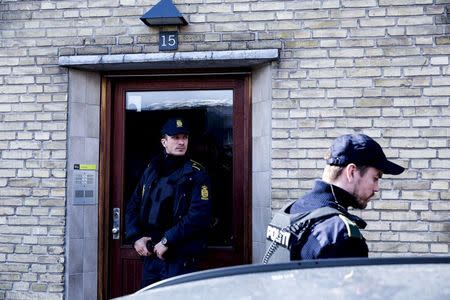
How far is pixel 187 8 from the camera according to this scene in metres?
5.09

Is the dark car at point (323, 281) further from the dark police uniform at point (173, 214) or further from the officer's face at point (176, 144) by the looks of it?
the officer's face at point (176, 144)

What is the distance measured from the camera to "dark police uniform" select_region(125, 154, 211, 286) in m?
4.51

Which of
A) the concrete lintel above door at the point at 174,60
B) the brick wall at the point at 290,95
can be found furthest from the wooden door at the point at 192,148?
the brick wall at the point at 290,95

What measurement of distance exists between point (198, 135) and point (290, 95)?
38.1 inches

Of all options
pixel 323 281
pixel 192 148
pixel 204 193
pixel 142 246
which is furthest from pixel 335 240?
pixel 192 148

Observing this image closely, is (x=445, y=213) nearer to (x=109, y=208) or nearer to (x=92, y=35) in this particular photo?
(x=109, y=208)

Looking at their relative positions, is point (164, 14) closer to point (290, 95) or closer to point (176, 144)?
point (176, 144)

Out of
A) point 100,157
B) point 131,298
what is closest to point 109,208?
point 100,157

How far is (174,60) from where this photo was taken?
199 inches

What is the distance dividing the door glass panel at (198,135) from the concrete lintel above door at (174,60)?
32cm

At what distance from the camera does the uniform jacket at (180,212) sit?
4.49m

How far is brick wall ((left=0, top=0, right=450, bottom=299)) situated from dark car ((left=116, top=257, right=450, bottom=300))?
2918 millimetres

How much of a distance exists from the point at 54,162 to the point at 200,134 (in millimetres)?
1286

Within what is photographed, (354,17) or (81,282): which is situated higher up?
(354,17)
